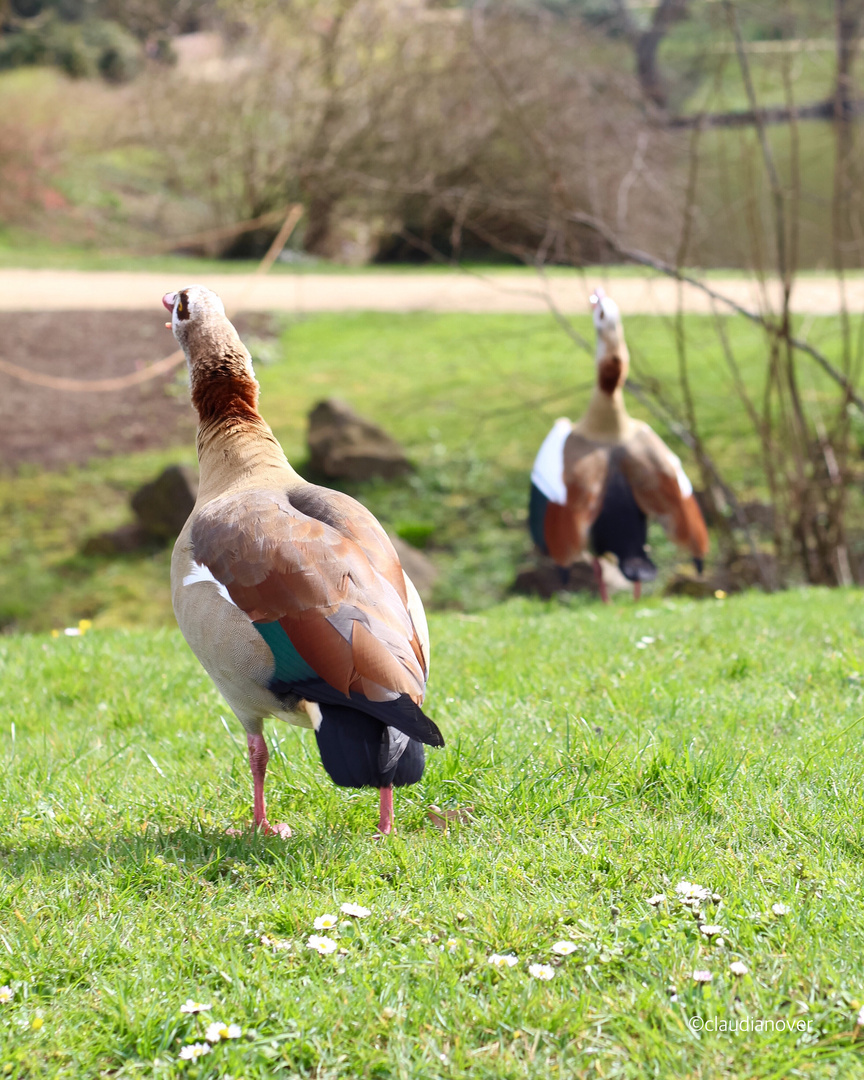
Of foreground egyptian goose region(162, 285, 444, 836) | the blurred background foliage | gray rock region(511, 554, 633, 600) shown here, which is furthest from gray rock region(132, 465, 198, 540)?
the blurred background foliage

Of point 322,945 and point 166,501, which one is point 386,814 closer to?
point 322,945

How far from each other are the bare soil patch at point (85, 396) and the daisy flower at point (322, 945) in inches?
399

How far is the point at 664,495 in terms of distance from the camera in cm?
688

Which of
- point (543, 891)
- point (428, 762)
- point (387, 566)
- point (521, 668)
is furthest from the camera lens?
point (521, 668)

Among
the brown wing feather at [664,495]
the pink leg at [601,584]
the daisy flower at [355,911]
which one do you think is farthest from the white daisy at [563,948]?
the pink leg at [601,584]

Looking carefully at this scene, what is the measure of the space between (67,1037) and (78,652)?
314 cm

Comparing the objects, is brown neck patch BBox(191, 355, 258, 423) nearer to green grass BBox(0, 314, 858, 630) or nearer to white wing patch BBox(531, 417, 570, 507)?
white wing patch BBox(531, 417, 570, 507)

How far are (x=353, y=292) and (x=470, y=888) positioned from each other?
56.2 feet

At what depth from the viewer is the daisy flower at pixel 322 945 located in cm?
243

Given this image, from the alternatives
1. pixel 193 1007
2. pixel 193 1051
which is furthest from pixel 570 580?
pixel 193 1051

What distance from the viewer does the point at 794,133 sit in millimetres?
7242

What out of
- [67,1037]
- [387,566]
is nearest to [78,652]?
[387,566]

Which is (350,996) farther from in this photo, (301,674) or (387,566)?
(387,566)

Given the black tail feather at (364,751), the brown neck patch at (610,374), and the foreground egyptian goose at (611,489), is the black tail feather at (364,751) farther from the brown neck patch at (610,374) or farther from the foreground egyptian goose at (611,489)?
the brown neck patch at (610,374)
